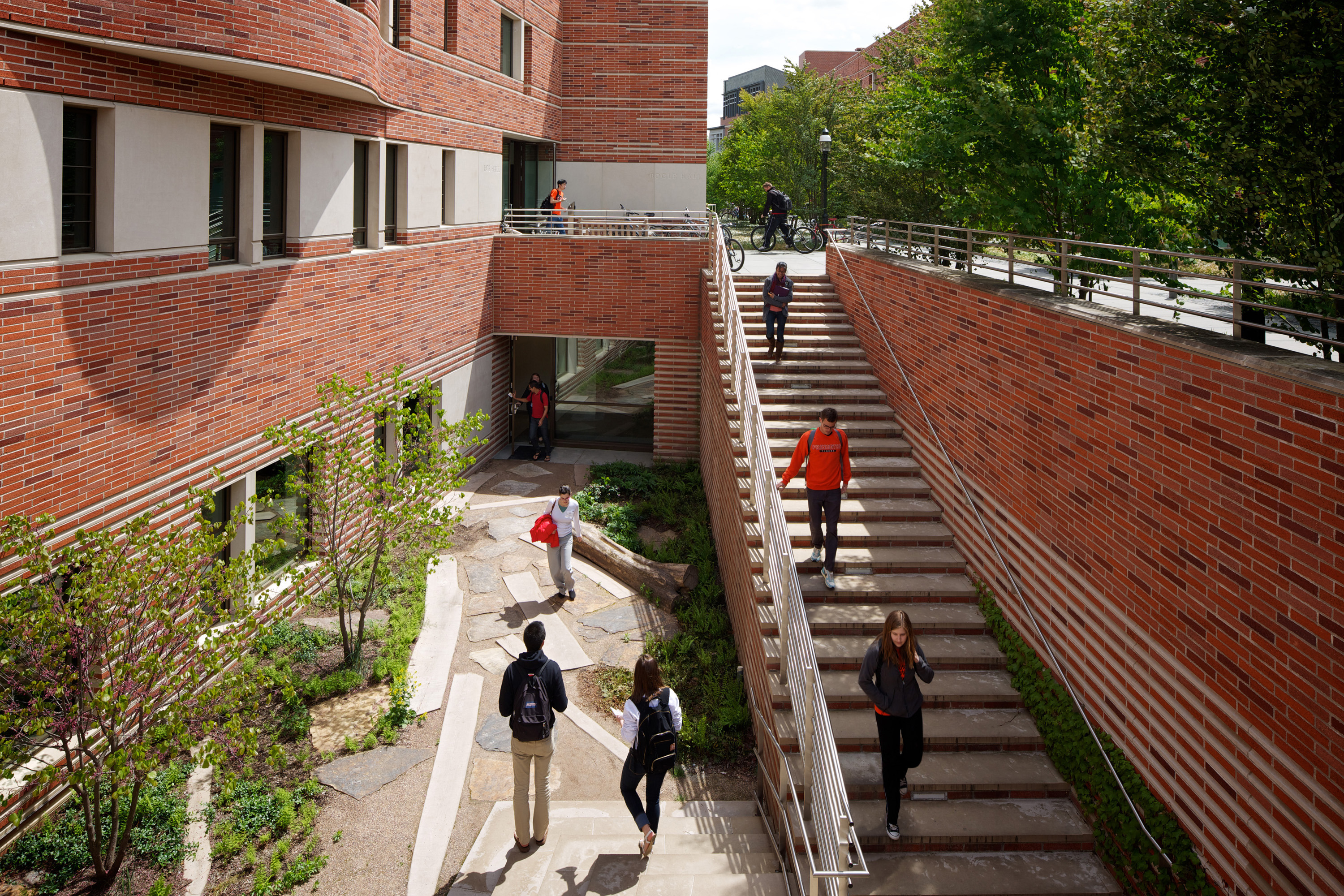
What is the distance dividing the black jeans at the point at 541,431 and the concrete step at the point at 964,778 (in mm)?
12775

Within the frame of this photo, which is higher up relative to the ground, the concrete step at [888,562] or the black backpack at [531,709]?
the concrete step at [888,562]

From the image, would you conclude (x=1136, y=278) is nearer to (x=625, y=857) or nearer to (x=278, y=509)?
(x=625, y=857)

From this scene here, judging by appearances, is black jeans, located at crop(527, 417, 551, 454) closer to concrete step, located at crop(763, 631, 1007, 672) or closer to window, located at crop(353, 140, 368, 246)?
window, located at crop(353, 140, 368, 246)

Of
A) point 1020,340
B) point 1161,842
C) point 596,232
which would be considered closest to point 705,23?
point 596,232

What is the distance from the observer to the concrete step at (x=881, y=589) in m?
9.18

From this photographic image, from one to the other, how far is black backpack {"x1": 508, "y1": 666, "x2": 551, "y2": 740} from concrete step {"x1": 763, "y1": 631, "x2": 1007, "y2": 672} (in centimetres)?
221

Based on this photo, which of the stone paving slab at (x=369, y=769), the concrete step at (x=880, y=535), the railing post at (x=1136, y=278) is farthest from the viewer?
the concrete step at (x=880, y=535)

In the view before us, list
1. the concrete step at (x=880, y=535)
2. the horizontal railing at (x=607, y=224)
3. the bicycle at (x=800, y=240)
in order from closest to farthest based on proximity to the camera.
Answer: the concrete step at (x=880, y=535), the horizontal railing at (x=607, y=224), the bicycle at (x=800, y=240)

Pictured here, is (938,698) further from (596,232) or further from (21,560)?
(596,232)

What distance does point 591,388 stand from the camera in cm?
2097

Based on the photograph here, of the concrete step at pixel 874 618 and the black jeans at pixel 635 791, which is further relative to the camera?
the concrete step at pixel 874 618

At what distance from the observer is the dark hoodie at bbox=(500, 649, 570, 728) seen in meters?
6.86

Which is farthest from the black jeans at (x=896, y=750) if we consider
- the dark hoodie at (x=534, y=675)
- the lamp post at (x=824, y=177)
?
the lamp post at (x=824, y=177)

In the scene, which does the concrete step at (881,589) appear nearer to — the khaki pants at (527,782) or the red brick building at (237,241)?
the khaki pants at (527,782)
